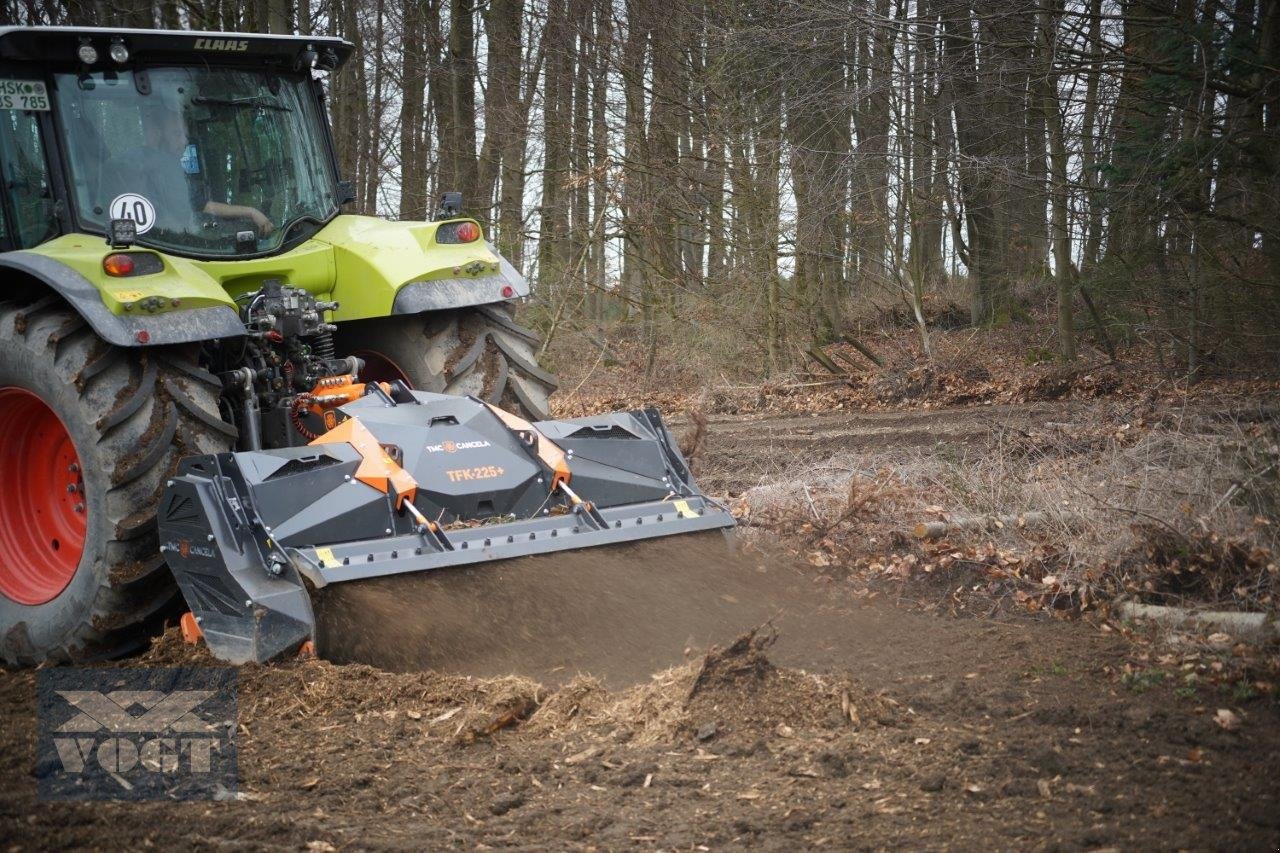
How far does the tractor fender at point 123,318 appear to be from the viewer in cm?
484

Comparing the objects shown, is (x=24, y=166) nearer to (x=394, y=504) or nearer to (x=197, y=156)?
(x=197, y=156)

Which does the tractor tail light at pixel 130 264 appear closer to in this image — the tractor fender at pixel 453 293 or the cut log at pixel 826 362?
the tractor fender at pixel 453 293

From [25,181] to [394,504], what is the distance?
247 centimetres

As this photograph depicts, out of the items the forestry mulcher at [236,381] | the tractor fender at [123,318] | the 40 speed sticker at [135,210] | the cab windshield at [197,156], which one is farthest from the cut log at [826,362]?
the tractor fender at [123,318]

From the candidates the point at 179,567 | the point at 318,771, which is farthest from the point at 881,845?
the point at 179,567

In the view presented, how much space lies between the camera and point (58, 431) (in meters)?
5.49

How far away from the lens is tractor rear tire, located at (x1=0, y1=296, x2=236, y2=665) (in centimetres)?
488

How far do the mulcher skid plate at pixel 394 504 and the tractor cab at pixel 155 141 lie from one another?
127cm

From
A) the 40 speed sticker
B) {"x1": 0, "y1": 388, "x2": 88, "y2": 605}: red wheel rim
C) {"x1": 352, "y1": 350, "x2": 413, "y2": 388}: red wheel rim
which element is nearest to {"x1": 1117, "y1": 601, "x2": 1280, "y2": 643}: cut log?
{"x1": 352, "y1": 350, "x2": 413, "y2": 388}: red wheel rim

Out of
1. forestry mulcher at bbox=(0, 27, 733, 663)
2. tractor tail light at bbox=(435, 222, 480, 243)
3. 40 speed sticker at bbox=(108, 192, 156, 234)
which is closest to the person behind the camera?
forestry mulcher at bbox=(0, 27, 733, 663)

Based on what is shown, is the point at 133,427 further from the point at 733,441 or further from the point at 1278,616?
the point at 733,441

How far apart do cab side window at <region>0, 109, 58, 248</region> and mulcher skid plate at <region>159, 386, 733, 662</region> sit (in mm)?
1674

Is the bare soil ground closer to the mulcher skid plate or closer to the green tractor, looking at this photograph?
the mulcher skid plate

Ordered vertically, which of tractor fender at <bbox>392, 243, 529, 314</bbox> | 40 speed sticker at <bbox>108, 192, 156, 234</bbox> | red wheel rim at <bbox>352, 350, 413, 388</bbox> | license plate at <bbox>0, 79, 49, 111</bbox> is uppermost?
license plate at <bbox>0, 79, 49, 111</bbox>
